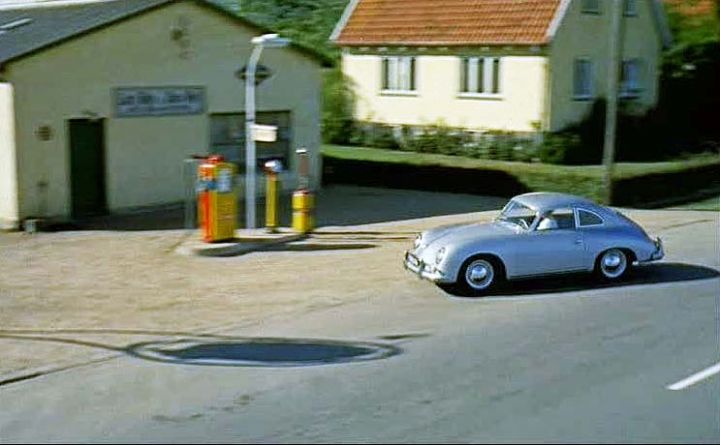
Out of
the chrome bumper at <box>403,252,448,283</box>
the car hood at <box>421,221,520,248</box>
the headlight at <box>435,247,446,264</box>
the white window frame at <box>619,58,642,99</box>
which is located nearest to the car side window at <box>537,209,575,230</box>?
the car hood at <box>421,221,520,248</box>

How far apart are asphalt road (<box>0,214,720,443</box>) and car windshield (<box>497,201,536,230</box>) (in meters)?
1.21

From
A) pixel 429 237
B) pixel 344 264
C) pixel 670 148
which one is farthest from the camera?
pixel 670 148

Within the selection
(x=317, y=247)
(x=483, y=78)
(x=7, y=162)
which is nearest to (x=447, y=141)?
(x=483, y=78)

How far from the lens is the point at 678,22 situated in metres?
37.2

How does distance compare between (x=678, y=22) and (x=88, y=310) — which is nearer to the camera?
(x=88, y=310)

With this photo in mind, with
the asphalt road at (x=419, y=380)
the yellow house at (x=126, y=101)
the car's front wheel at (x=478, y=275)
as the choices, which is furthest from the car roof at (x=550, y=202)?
the yellow house at (x=126, y=101)

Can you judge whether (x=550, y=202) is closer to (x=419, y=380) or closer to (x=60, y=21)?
(x=419, y=380)

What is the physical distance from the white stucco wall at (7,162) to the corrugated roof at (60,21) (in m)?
0.76

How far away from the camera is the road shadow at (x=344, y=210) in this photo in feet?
68.0

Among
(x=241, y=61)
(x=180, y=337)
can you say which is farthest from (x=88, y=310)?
(x=241, y=61)

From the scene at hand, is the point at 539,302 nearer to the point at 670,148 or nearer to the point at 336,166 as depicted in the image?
the point at 336,166

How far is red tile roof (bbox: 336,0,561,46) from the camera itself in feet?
102

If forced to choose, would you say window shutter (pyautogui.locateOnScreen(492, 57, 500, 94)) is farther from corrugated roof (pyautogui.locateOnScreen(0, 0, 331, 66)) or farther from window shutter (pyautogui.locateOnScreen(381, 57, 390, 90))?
corrugated roof (pyautogui.locateOnScreen(0, 0, 331, 66))

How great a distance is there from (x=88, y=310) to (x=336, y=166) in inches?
607
